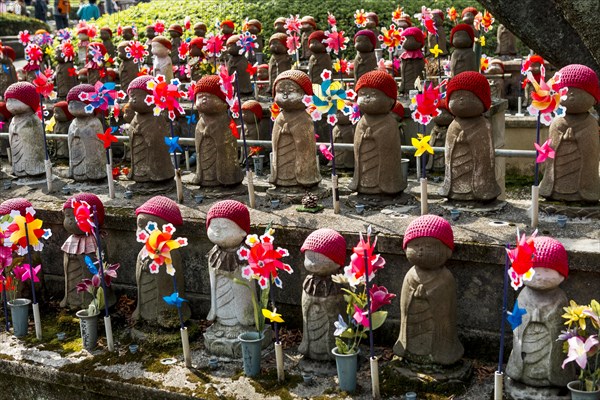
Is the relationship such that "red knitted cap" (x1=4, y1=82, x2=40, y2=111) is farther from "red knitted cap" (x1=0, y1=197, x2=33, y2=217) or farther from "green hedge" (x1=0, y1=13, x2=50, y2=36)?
"green hedge" (x1=0, y1=13, x2=50, y2=36)

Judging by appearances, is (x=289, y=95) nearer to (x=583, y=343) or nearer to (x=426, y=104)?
(x=426, y=104)

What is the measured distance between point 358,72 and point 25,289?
4.92 metres

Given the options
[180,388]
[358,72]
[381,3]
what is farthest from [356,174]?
[381,3]

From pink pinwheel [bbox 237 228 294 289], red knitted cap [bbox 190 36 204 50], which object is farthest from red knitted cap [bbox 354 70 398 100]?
red knitted cap [bbox 190 36 204 50]

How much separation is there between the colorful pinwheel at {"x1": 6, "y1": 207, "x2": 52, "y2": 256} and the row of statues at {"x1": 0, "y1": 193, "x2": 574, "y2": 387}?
1.09 feet

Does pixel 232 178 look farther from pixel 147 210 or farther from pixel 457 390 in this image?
pixel 457 390

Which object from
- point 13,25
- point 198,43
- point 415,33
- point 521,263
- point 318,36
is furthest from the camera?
point 13,25

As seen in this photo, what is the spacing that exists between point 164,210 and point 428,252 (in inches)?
83.7

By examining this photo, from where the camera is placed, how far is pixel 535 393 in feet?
18.5

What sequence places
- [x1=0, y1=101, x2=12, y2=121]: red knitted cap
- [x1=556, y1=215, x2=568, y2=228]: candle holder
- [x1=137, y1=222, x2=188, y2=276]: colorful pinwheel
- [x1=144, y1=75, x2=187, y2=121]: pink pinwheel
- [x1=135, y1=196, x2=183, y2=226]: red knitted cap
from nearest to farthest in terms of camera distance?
1. [x1=137, y1=222, x2=188, y2=276]: colorful pinwheel
2. [x1=556, y1=215, x2=568, y2=228]: candle holder
3. [x1=135, y1=196, x2=183, y2=226]: red knitted cap
4. [x1=144, y1=75, x2=187, y2=121]: pink pinwheel
5. [x1=0, y1=101, x2=12, y2=121]: red knitted cap

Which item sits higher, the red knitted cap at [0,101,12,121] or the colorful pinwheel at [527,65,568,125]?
the colorful pinwheel at [527,65,568,125]

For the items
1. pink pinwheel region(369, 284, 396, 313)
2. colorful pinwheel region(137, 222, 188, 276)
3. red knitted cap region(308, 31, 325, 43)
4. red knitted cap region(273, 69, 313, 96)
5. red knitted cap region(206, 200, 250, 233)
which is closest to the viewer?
pink pinwheel region(369, 284, 396, 313)

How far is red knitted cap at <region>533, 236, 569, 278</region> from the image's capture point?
→ 18.1 feet

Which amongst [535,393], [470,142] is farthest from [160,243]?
[535,393]
